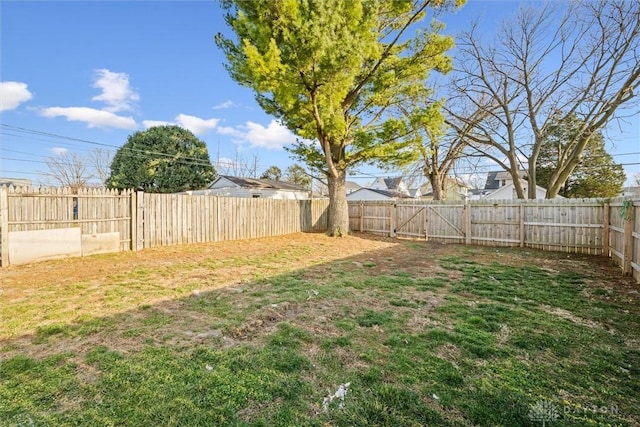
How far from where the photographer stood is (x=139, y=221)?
8055mm

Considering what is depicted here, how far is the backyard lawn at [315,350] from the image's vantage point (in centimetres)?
191

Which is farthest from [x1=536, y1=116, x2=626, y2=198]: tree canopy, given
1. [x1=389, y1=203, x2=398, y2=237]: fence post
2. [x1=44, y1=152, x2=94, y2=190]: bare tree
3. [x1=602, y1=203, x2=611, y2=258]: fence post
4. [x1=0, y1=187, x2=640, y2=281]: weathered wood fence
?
[x1=44, y1=152, x2=94, y2=190]: bare tree

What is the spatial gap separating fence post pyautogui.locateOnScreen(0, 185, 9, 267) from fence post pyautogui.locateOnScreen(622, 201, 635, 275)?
12097 millimetres

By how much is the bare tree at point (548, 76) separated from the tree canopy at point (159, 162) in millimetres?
18019

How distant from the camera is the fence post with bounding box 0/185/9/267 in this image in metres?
5.83

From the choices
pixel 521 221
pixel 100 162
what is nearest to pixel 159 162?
pixel 100 162

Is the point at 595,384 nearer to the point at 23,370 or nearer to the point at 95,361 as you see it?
the point at 95,361

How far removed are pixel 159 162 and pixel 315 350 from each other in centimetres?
2163

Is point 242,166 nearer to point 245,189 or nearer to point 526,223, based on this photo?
point 245,189

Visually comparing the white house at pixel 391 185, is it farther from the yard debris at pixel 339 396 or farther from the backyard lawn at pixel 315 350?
the yard debris at pixel 339 396

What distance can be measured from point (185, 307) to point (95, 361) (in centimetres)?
135

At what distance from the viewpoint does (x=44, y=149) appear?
891 inches

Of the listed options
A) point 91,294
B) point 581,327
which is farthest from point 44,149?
point 581,327

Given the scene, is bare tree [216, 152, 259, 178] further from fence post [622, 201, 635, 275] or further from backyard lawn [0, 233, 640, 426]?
fence post [622, 201, 635, 275]
